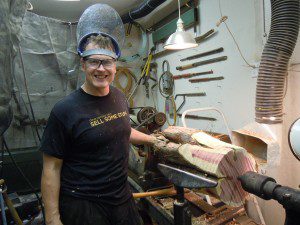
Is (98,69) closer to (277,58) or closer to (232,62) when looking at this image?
(277,58)

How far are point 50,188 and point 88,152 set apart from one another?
26 cm

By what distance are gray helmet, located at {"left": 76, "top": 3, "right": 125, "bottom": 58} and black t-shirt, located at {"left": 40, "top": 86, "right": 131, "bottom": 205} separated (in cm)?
26

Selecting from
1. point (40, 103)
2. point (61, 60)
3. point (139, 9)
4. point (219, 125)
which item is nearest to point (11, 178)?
point (40, 103)

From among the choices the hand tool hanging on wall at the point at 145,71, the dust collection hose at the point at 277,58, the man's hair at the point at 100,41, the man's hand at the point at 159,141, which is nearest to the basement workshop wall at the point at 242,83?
the dust collection hose at the point at 277,58

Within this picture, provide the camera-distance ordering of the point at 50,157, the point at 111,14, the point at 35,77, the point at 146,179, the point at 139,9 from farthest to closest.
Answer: the point at 139,9, the point at 35,77, the point at 146,179, the point at 111,14, the point at 50,157

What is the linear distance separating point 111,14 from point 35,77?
1.83m

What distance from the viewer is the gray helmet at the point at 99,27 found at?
1.32 metres

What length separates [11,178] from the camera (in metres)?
2.72

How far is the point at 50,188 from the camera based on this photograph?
122 cm

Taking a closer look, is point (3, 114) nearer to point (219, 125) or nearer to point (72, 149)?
point (72, 149)

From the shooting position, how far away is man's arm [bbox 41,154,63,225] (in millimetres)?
1212

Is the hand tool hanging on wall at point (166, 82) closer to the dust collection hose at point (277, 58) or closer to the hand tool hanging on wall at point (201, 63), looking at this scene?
the hand tool hanging on wall at point (201, 63)

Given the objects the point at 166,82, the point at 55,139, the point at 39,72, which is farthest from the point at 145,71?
the point at 55,139

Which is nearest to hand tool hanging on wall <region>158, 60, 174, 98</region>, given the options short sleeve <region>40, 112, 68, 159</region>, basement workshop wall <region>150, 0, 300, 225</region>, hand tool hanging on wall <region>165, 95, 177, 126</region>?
hand tool hanging on wall <region>165, 95, 177, 126</region>
